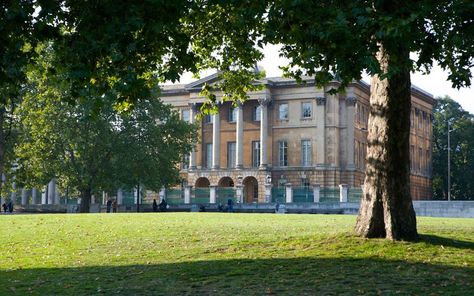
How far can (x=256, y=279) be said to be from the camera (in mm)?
13883

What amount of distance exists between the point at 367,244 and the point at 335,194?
188 feet

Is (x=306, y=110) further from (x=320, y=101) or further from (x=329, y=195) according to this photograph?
(x=329, y=195)

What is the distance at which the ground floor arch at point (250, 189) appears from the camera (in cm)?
8800

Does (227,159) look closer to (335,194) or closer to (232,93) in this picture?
(335,194)

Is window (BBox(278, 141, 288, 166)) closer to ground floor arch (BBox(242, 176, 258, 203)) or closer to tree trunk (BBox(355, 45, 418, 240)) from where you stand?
ground floor arch (BBox(242, 176, 258, 203))

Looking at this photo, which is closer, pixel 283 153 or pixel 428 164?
pixel 283 153

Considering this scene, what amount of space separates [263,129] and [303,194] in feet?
46.4

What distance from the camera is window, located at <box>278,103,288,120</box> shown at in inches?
3455

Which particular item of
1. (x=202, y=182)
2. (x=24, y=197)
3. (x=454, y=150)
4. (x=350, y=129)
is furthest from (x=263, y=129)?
(x=24, y=197)

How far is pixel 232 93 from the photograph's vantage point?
67.5 ft

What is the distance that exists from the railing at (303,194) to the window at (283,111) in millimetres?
12746

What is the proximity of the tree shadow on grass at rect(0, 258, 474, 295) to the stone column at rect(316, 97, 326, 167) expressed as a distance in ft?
228

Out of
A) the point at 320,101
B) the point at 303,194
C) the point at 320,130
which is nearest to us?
the point at 303,194

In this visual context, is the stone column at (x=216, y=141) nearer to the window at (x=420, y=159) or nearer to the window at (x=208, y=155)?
the window at (x=208, y=155)
